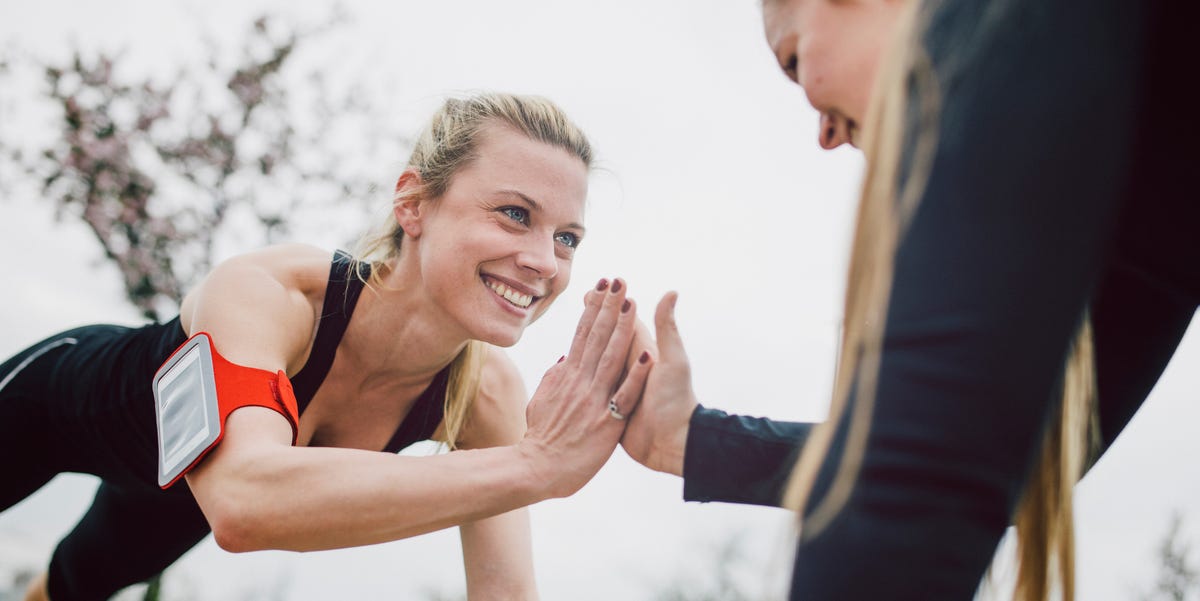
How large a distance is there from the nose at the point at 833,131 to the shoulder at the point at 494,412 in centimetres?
180

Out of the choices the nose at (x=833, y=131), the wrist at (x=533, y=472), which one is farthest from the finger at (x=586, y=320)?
the nose at (x=833, y=131)

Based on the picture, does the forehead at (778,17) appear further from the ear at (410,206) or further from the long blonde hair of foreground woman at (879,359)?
the ear at (410,206)

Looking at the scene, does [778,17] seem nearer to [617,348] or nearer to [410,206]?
[617,348]

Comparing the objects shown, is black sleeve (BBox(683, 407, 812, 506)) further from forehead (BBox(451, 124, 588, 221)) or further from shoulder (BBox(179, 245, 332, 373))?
shoulder (BBox(179, 245, 332, 373))

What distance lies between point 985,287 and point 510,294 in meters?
1.79

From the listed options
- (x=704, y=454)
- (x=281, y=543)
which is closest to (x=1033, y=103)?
(x=704, y=454)

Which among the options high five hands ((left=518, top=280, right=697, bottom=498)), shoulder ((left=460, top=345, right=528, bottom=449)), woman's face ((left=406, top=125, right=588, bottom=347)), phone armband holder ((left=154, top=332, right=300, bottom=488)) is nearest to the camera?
phone armband holder ((left=154, top=332, right=300, bottom=488))

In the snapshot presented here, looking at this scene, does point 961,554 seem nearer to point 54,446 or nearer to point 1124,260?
point 1124,260

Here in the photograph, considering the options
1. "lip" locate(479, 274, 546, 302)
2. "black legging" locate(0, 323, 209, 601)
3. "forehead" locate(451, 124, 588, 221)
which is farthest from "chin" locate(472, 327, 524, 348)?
"black legging" locate(0, 323, 209, 601)

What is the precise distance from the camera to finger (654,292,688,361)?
1917mm

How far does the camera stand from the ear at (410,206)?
256 cm

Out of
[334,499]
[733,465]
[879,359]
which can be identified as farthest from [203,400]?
[879,359]

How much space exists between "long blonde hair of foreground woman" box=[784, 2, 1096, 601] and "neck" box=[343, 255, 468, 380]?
1.72 metres

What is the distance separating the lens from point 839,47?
1.10 m
